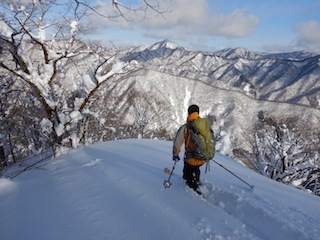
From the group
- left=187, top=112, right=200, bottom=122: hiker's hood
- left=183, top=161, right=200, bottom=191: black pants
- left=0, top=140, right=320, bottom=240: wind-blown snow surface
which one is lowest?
left=0, top=140, right=320, bottom=240: wind-blown snow surface

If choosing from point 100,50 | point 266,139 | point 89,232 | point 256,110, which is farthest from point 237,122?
point 89,232

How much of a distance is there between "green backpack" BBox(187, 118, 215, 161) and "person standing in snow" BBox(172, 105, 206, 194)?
97 mm

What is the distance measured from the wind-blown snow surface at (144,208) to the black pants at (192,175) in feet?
0.53

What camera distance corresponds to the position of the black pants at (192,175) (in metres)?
5.33

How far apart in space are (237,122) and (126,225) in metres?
91.8

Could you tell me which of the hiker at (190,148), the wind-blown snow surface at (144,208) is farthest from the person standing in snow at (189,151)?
the wind-blown snow surface at (144,208)

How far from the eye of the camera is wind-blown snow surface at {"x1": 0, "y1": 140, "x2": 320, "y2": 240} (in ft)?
12.8

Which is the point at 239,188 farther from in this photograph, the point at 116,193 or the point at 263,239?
the point at 116,193

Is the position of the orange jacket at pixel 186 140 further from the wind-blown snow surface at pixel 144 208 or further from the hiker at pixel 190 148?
the wind-blown snow surface at pixel 144 208

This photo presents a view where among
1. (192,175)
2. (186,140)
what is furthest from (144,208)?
(186,140)

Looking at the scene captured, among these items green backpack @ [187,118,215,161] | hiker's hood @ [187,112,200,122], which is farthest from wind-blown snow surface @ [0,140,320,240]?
hiker's hood @ [187,112,200,122]

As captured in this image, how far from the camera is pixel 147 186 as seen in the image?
218 inches

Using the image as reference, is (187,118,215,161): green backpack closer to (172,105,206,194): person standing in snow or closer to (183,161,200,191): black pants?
(172,105,206,194): person standing in snow

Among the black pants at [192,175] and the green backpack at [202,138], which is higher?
the green backpack at [202,138]
